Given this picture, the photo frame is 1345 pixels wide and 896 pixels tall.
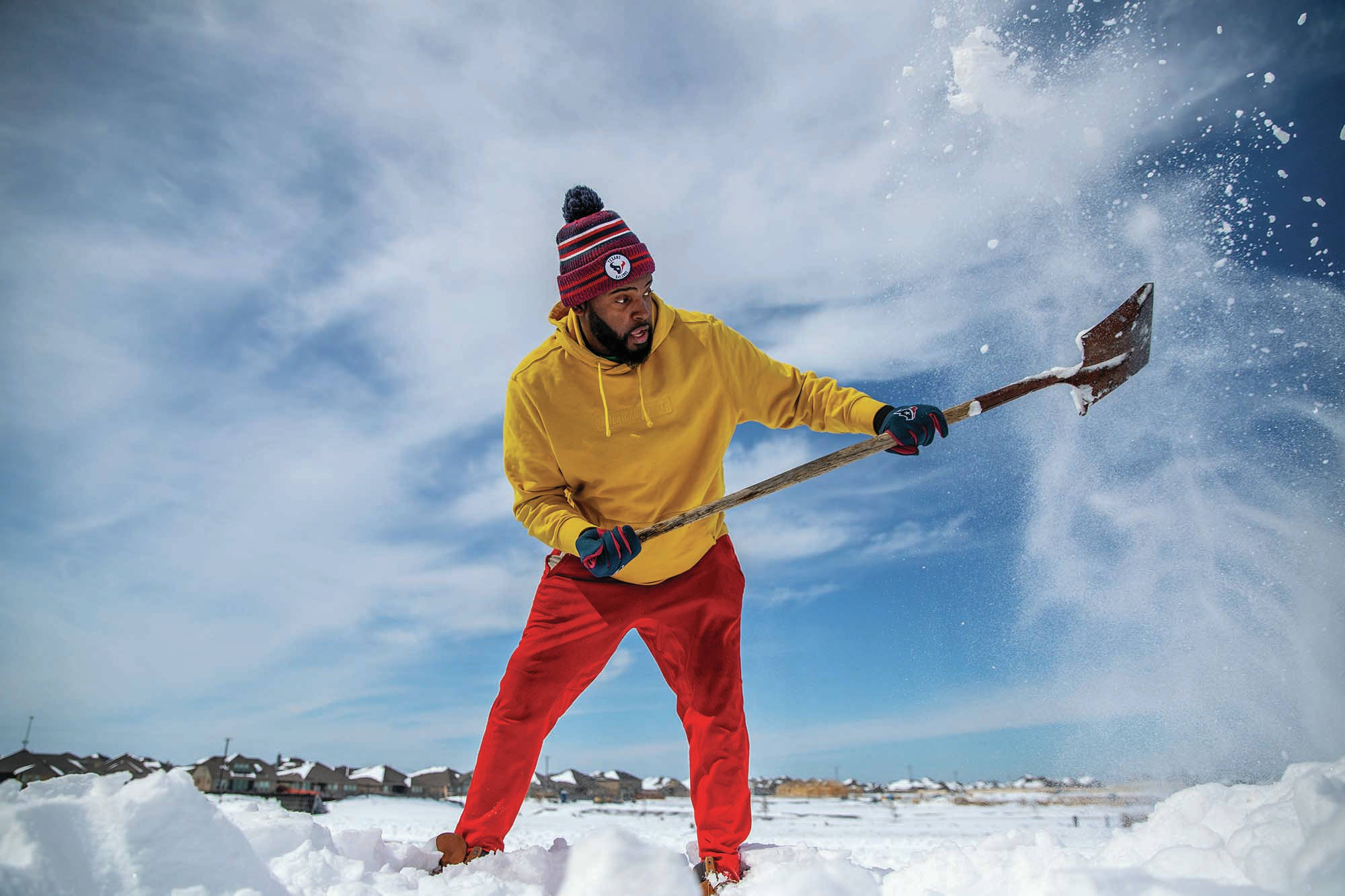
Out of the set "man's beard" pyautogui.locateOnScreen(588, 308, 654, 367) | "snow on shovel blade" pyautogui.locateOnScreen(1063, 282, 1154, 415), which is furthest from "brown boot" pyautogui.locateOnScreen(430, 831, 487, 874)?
"snow on shovel blade" pyautogui.locateOnScreen(1063, 282, 1154, 415)

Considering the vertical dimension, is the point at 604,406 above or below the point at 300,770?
above

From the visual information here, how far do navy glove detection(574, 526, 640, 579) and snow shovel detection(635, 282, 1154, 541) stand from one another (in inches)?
7.2

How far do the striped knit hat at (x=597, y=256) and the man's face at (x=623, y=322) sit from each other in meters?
0.04

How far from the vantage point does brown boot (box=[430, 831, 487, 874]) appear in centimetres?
222

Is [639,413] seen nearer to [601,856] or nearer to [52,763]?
[601,856]

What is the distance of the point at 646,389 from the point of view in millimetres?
2691

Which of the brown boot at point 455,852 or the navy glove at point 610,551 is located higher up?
the navy glove at point 610,551

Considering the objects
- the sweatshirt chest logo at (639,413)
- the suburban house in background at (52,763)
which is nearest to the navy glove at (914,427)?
the sweatshirt chest logo at (639,413)

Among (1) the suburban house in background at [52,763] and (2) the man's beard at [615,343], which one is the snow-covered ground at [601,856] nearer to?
(2) the man's beard at [615,343]

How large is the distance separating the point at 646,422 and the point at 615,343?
0.34 metres

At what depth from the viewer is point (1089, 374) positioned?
8.33 feet

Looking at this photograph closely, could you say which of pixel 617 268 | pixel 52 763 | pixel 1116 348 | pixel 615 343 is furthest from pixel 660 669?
pixel 52 763

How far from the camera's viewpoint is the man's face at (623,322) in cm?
267

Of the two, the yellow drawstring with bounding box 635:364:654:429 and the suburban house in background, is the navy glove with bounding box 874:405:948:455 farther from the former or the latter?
the suburban house in background
